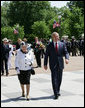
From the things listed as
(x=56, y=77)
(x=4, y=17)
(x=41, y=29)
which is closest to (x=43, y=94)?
(x=56, y=77)

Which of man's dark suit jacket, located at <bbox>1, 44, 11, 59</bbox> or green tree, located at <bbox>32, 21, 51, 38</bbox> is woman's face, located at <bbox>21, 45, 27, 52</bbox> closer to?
man's dark suit jacket, located at <bbox>1, 44, 11, 59</bbox>

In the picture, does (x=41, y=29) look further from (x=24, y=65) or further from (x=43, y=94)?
(x=24, y=65)

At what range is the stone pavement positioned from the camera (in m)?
8.34

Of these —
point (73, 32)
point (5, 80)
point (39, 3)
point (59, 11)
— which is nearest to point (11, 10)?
point (39, 3)

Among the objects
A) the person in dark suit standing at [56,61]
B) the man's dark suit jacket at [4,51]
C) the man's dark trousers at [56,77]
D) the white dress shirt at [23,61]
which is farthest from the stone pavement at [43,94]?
the man's dark suit jacket at [4,51]

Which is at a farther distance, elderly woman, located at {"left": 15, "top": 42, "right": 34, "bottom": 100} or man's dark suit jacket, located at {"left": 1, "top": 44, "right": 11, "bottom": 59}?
man's dark suit jacket, located at {"left": 1, "top": 44, "right": 11, "bottom": 59}

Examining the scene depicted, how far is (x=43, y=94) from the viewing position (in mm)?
9781

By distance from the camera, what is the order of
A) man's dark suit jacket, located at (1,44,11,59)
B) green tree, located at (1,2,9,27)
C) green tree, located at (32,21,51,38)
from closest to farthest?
man's dark suit jacket, located at (1,44,11,59) < green tree, located at (32,21,51,38) < green tree, located at (1,2,9,27)

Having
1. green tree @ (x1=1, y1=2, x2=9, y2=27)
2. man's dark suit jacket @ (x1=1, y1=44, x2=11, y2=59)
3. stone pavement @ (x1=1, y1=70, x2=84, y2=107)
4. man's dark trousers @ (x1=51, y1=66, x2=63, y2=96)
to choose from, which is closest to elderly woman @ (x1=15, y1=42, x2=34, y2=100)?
stone pavement @ (x1=1, y1=70, x2=84, y2=107)

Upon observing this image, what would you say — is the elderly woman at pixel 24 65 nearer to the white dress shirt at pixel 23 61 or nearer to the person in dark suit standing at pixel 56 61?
the white dress shirt at pixel 23 61

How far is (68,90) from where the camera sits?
10391 millimetres

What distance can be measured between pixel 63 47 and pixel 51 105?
1.92 meters

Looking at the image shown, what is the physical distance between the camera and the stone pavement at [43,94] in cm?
834

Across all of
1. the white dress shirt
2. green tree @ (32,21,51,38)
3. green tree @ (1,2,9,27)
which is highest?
green tree @ (1,2,9,27)
